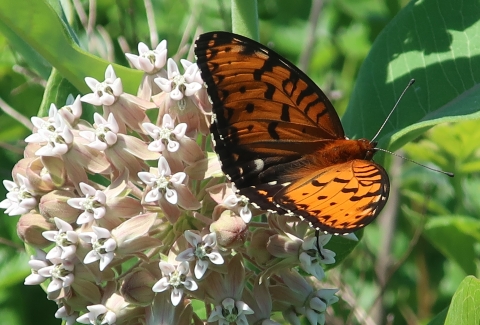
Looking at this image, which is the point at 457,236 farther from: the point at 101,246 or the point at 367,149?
the point at 101,246

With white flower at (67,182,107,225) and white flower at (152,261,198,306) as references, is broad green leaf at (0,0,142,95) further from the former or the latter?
white flower at (152,261,198,306)

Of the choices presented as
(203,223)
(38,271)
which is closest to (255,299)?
(203,223)

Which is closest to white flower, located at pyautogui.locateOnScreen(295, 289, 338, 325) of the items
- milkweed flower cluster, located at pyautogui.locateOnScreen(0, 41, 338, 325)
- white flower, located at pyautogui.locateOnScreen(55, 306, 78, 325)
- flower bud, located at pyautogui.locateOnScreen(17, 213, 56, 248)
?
milkweed flower cluster, located at pyautogui.locateOnScreen(0, 41, 338, 325)

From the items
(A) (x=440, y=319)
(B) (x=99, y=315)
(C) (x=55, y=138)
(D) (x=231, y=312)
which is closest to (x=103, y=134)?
(C) (x=55, y=138)

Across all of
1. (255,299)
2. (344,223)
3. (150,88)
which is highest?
(150,88)

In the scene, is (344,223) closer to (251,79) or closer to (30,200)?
(251,79)

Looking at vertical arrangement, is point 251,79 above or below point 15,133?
above
